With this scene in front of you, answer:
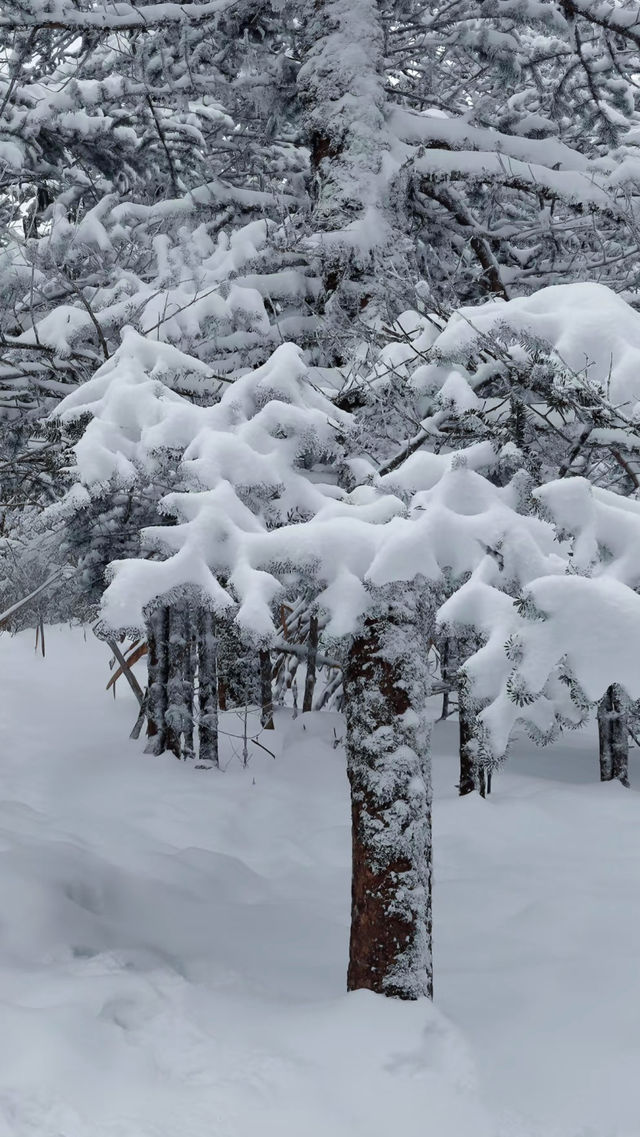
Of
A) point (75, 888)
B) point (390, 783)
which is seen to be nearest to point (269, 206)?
point (390, 783)

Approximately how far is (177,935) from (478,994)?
171cm

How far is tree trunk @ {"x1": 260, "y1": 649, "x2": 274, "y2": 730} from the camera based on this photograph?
11.1 metres

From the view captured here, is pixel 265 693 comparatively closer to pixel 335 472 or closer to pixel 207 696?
pixel 207 696

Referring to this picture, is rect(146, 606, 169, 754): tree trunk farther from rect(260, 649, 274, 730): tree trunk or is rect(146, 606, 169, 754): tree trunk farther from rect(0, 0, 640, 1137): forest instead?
rect(260, 649, 274, 730): tree trunk

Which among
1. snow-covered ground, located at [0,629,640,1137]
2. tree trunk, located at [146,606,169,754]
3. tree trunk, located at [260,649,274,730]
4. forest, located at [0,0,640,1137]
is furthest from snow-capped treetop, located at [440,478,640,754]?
tree trunk, located at [260,649,274,730]

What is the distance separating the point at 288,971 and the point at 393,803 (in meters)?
1.45

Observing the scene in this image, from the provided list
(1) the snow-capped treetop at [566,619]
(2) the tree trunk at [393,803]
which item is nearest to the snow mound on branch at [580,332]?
(1) the snow-capped treetop at [566,619]

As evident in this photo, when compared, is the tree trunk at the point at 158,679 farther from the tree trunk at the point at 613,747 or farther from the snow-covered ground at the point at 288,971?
the tree trunk at the point at 613,747

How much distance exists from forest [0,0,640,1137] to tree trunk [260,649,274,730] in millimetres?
681

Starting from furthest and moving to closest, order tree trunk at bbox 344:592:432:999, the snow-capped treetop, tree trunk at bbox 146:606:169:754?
1. tree trunk at bbox 146:606:169:754
2. tree trunk at bbox 344:592:432:999
3. the snow-capped treetop

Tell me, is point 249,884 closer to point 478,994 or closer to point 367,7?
point 478,994

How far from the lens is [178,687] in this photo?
402 inches

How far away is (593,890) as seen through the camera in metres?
6.44

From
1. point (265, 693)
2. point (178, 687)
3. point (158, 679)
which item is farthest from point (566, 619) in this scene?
point (265, 693)
